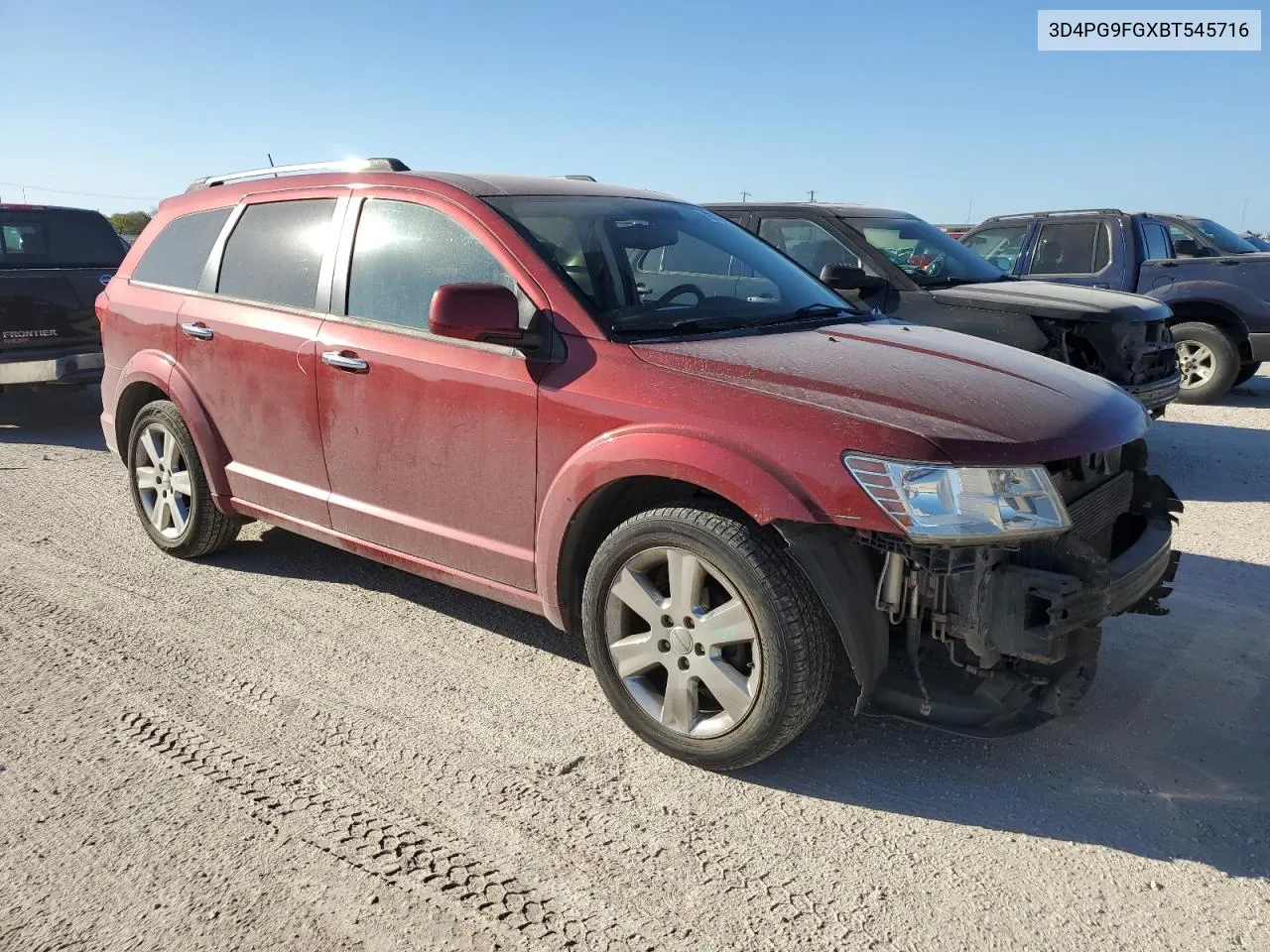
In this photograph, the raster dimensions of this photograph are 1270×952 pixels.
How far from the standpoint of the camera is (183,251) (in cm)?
504

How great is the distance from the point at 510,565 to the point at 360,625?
3.35ft

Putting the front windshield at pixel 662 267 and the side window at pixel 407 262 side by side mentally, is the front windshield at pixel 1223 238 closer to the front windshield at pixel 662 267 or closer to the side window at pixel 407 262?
the front windshield at pixel 662 267

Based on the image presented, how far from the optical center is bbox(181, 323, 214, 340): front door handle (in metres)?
4.62

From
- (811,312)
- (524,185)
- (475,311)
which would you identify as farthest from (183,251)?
(811,312)

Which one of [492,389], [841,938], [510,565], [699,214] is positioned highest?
[699,214]

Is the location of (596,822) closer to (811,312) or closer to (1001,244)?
(811,312)

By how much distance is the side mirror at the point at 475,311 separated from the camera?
3.24 m

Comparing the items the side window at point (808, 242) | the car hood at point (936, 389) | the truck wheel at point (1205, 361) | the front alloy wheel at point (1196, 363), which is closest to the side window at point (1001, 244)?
the truck wheel at point (1205, 361)

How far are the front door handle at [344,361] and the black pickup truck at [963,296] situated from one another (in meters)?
2.70

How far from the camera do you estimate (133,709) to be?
348 cm

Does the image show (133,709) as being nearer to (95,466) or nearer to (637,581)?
(637,581)

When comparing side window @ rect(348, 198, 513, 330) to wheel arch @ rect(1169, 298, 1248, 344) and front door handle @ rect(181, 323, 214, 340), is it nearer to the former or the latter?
front door handle @ rect(181, 323, 214, 340)

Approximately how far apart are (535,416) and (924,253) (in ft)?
17.0

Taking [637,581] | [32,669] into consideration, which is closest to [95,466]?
[32,669]
